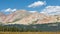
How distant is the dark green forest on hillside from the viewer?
10109 mm

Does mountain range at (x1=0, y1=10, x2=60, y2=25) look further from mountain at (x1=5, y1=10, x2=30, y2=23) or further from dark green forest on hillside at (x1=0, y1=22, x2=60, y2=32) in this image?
dark green forest on hillside at (x1=0, y1=22, x2=60, y2=32)

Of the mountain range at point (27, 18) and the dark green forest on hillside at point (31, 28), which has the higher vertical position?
the mountain range at point (27, 18)

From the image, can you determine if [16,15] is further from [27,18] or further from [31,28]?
[31,28]

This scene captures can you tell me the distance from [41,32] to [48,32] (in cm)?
37

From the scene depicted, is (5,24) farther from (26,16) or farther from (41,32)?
(41,32)

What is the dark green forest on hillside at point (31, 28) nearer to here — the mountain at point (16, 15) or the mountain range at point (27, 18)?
the mountain range at point (27, 18)

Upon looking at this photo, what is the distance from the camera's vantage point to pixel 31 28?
10.2 metres

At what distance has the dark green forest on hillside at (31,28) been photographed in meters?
10.1

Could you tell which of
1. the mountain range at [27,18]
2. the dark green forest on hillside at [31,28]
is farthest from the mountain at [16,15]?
the dark green forest on hillside at [31,28]

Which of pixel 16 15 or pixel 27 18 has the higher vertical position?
pixel 16 15

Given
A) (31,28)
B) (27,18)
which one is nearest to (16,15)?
(27,18)

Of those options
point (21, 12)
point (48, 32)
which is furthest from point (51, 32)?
point (21, 12)

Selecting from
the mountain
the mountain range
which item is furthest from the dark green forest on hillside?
the mountain

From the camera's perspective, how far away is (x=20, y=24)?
10.2 meters
